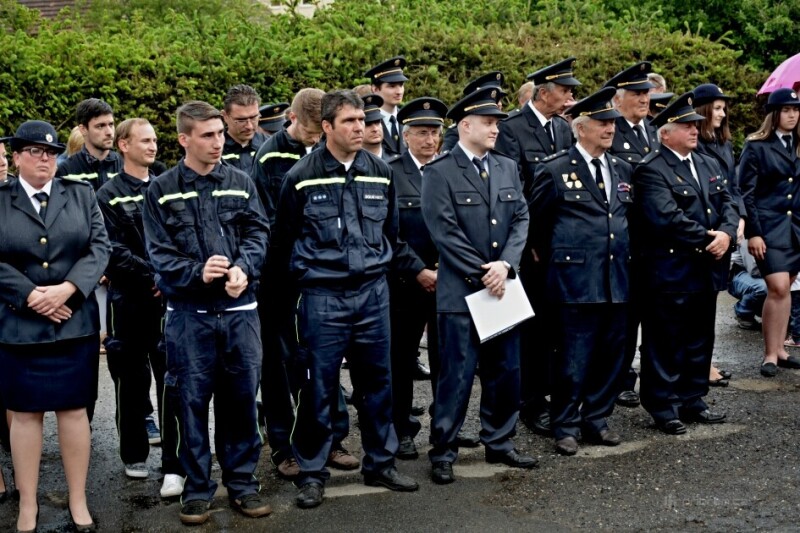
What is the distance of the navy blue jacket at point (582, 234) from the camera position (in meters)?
7.14

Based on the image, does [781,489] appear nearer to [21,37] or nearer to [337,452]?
[337,452]

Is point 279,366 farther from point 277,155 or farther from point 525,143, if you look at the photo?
point 525,143

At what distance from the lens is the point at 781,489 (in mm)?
6395

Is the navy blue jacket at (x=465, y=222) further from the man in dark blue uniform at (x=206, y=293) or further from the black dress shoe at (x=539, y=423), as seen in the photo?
the black dress shoe at (x=539, y=423)

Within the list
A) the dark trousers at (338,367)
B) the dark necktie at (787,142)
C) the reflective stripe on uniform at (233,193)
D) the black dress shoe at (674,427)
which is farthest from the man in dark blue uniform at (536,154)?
the reflective stripe on uniform at (233,193)

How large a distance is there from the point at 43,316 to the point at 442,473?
247cm

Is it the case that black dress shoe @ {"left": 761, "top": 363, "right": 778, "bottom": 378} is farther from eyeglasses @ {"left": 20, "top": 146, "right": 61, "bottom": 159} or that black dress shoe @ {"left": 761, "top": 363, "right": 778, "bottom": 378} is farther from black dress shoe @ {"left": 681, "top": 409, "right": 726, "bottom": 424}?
eyeglasses @ {"left": 20, "top": 146, "right": 61, "bottom": 159}

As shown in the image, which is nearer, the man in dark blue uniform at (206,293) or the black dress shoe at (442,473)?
the man in dark blue uniform at (206,293)

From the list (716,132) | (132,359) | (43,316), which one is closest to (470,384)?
(132,359)

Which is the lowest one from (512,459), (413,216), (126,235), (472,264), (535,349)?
(512,459)

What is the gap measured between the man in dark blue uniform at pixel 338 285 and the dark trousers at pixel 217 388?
0.33 metres

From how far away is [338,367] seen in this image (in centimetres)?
648

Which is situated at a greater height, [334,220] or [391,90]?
[391,90]

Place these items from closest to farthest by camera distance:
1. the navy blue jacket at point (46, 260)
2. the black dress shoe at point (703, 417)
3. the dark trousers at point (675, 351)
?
the navy blue jacket at point (46, 260) → the dark trousers at point (675, 351) → the black dress shoe at point (703, 417)
